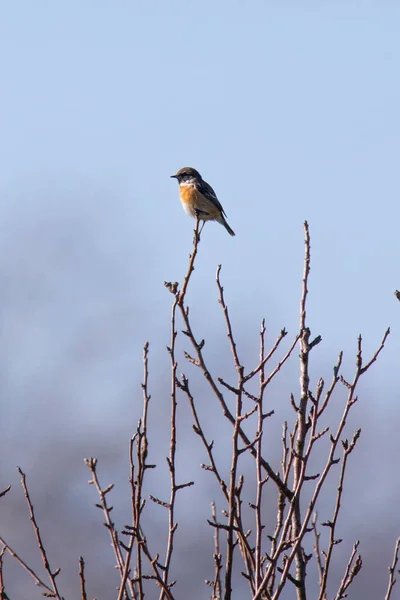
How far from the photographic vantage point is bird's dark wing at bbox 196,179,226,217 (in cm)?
1058

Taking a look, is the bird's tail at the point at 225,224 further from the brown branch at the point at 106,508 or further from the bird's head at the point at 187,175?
the brown branch at the point at 106,508

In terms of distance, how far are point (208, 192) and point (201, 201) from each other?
278 mm

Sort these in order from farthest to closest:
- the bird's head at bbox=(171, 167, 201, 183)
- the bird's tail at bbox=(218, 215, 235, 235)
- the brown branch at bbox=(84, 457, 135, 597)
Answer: the bird's head at bbox=(171, 167, 201, 183)
the bird's tail at bbox=(218, 215, 235, 235)
the brown branch at bbox=(84, 457, 135, 597)

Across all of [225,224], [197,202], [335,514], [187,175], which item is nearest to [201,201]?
[197,202]

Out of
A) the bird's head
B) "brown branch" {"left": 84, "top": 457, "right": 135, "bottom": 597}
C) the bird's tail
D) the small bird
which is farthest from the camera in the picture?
the bird's head

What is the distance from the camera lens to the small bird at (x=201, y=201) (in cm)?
1042

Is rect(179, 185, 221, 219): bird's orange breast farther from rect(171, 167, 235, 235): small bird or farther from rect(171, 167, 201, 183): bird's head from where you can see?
rect(171, 167, 201, 183): bird's head

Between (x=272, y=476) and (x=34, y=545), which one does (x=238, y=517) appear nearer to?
(x=272, y=476)

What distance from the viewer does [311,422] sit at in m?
3.10

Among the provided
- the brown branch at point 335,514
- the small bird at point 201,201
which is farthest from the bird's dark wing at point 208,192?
the brown branch at point 335,514

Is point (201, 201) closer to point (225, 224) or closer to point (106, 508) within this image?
point (225, 224)

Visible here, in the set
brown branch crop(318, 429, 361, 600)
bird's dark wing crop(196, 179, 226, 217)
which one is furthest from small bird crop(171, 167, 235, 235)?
brown branch crop(318, 429, 361, 600)

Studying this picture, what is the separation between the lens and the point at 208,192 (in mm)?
10688

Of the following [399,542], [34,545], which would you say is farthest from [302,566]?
[34,545]
